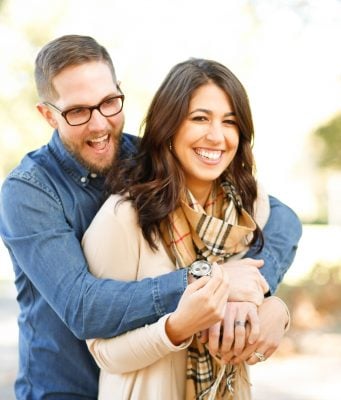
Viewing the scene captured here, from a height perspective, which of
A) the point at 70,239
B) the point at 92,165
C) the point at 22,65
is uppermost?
the point at 92,165

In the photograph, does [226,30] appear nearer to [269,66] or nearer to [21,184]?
[269,66]

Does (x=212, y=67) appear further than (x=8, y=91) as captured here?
No

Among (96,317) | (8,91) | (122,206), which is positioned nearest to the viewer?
(96,317)

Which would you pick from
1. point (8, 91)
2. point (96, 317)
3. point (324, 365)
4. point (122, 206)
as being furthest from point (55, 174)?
point (8, 91)

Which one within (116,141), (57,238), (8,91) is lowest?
(8,91)

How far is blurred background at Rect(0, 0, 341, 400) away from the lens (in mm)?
5410

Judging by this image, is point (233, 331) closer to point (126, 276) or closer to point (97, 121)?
point (126, 276)

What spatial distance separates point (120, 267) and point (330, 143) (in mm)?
4191

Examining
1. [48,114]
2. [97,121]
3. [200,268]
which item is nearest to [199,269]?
[200,268]

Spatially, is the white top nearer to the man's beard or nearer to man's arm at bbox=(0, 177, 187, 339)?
man's arm at bbox=(0, 177, 187, 339)

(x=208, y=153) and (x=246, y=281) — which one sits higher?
(x=208, y=153)

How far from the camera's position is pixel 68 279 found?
1.64m

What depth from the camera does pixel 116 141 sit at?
1.93 meters

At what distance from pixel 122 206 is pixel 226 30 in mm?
4067
